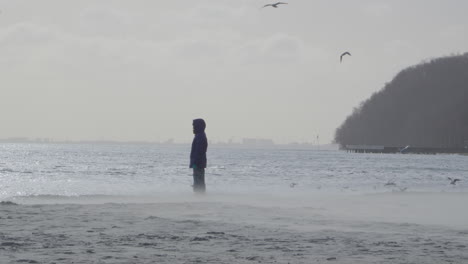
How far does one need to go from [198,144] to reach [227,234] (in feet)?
26.1

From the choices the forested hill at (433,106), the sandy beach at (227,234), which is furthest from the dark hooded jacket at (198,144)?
the forested hill at (433,106)

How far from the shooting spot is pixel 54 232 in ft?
31.5

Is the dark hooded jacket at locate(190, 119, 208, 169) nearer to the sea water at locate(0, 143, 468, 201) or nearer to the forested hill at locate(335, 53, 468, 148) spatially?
the sea water at locate(0, 143, 468, 201)

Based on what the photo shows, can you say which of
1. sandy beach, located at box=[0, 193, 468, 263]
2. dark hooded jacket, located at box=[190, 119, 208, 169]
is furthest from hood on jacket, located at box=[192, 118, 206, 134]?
sandy beach, located at box=[0, 193, 468, 263]

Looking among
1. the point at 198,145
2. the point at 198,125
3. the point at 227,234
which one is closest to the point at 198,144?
the point at 198,145

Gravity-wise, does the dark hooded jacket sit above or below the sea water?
above

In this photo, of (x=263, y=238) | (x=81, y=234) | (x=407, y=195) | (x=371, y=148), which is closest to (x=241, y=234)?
(x=263, y=238)

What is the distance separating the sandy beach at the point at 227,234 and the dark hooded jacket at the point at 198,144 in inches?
99.5

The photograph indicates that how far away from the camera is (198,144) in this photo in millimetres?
17641

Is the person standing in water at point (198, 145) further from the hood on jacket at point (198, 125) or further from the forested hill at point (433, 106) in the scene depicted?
the forested hill at point (433, 106)

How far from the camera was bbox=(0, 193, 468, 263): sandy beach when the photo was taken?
7773mm

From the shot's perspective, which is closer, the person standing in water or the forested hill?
the person standing in water

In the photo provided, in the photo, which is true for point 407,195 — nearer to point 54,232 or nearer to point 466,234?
point 466,234

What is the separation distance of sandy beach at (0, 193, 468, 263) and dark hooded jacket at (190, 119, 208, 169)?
253cm
